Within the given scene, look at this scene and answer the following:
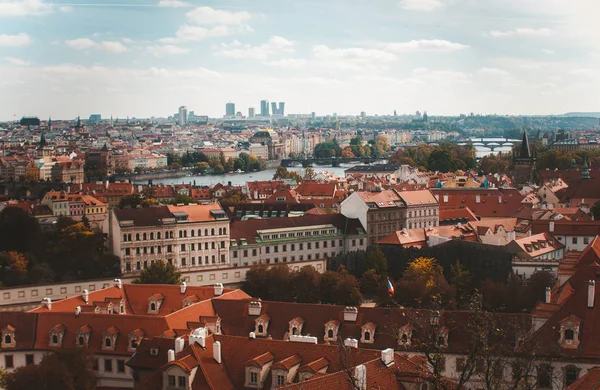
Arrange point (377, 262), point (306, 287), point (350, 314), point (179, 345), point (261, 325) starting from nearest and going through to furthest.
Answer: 1. point (179, 345)
2. point (350, 314)
3. point (261, 325)
4. point (306, 287)
5. point (377, 262)

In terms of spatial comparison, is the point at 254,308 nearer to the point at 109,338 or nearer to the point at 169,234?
the point at 109,338

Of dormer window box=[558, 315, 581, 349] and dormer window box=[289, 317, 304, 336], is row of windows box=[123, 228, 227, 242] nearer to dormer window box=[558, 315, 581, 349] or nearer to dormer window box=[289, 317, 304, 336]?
dormer window box=[289, 317, 304, 336]

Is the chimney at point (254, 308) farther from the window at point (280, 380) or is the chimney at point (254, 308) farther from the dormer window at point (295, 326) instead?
the window at point (280, 380)

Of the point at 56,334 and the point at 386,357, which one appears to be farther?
the point at 56,334

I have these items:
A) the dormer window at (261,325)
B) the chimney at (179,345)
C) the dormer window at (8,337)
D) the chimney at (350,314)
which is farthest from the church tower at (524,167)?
the chimney at (179,345)

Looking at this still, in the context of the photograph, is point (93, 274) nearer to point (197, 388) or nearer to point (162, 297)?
point (162, 297)

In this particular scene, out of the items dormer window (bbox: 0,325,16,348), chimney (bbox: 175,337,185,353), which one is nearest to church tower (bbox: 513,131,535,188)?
dormer window (bbox: 0,325,16,348)

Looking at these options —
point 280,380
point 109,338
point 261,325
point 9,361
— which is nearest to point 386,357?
point 280,380
